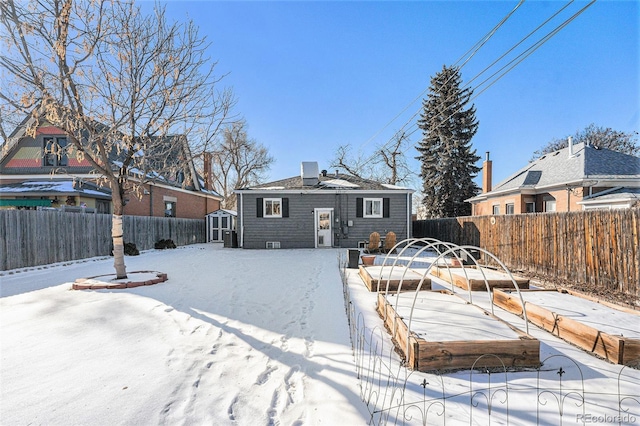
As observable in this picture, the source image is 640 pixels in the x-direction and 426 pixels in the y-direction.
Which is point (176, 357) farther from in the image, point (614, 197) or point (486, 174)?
point (486, 174)

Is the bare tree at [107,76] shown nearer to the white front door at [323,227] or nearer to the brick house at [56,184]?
the brick house at [56,184]

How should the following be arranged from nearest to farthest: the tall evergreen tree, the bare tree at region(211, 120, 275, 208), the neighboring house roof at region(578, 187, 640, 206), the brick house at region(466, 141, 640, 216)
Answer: the neighboring house roof at region(578, 187, 640, 206) → the brick house at region(466, 141, 640, 216) → the tall evergreen tree → the bare tree at region(211, 120, 275, 208)

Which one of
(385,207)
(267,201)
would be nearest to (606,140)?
(385,207)

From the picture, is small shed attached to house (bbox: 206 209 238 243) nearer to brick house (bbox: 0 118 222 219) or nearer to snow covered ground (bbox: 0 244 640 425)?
brick house (bbox: 0 118 222 219)

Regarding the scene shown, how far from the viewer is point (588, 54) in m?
8.70

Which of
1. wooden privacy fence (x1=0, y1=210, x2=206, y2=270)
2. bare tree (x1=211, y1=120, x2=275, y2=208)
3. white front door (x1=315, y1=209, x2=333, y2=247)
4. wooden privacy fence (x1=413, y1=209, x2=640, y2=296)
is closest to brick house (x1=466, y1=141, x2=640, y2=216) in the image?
wooden privacy fence (x1=413, y1=209, x2=640, y2=296)

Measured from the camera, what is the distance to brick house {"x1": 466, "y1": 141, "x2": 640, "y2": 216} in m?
14.1

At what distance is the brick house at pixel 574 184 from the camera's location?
14.1 metres

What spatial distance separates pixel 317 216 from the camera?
52.9ft

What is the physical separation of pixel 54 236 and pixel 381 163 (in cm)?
2663

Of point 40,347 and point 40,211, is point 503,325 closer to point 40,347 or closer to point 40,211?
point 40,347

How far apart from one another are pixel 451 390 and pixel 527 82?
11433 millimetres

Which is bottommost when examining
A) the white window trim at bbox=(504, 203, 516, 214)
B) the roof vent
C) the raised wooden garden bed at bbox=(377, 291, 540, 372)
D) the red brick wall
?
the raised wooden garden bed at bbox=(377, 291, 540, 372)

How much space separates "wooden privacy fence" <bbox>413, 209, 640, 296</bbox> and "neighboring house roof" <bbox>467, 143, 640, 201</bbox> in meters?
7.48
